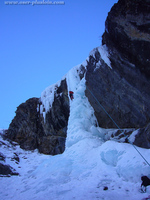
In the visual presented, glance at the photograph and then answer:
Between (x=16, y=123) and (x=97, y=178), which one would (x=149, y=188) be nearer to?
(x=97, y=178)

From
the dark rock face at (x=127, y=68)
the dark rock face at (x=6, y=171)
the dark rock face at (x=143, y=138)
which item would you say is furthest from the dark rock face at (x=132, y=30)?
the dark rock face at (x=6, y=171)

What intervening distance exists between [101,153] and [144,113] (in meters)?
2.60

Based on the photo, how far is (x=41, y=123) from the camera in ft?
57.4

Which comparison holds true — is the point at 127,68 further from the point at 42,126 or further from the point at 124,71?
the point at 42,126

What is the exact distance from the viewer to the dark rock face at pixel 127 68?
7.23 meters

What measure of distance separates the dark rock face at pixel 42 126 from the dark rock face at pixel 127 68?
17.1 feet

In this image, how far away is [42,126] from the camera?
17.2 metres

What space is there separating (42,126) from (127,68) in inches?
454

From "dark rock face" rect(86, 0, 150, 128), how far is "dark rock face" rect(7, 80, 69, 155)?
5201mm

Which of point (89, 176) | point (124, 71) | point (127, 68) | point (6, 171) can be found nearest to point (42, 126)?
point (6, 171)

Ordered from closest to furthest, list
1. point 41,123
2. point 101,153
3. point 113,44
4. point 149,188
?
1. point 149,188
2. point 101,153
3. point 113,44
4. point 41,123

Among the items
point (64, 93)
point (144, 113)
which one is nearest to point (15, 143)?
point (64, 93)

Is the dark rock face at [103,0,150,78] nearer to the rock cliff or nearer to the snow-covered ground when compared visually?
the rock cliff

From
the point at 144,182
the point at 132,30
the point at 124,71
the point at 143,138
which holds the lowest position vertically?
the point at 144,182
